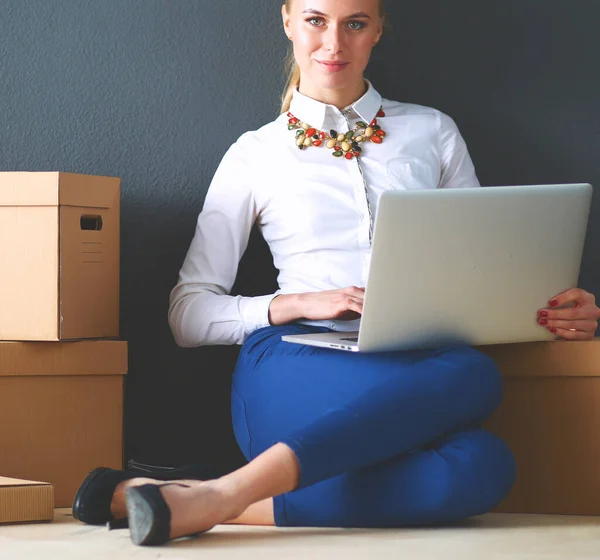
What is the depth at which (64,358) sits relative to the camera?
1898mm

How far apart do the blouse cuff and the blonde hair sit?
0.51 metres

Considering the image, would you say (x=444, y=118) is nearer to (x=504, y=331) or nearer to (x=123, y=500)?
(x=504, y=331)

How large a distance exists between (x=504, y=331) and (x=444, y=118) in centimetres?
69

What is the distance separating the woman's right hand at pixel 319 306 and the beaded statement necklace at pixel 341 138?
0.36m

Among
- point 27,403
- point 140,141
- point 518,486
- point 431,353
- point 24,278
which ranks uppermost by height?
point 140,141

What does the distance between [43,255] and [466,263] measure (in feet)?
2.72

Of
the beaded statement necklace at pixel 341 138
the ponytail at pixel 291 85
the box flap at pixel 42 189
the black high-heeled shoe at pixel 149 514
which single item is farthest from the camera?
the ponytail at pixel 291 85

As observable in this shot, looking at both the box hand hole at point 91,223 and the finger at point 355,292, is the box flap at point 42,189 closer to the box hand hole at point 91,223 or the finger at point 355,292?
the box hand hole at point 91,223

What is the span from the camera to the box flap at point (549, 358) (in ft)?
6.06

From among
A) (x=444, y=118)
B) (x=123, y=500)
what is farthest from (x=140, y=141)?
(x=123, y=500)

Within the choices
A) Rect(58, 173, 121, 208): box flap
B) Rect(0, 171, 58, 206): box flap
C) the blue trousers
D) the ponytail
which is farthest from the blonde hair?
the blue trousers

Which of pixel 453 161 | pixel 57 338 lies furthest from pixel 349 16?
pixel 57 338

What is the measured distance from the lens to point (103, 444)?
1934 mm

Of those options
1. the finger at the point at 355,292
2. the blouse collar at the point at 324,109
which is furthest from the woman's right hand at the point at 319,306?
the blouse collar at the point at 324,109
